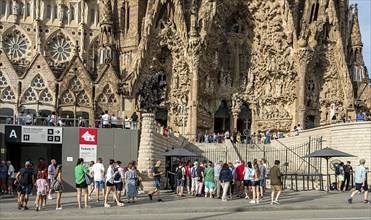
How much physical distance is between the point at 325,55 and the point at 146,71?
17.4m

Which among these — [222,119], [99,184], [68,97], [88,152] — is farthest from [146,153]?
[222,119]

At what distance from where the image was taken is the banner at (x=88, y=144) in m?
26.7

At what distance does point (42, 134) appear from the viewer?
85.1ft

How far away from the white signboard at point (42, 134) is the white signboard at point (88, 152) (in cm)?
118

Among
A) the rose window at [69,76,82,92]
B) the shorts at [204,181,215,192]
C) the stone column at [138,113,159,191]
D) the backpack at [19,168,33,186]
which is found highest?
the rose window at [69,76,82,92]

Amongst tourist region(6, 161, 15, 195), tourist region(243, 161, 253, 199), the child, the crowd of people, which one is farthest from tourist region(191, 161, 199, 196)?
the child

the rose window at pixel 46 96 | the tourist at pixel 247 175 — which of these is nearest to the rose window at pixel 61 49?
the rose window at pixel 46 96

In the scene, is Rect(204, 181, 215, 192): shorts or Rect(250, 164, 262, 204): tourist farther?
Rect(204, 181, 215, 192): shorts

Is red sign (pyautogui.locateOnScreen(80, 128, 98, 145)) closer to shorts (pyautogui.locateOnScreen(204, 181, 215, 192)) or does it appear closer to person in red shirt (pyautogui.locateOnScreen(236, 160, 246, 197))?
shorts (pyautogui.locateOnScreen(204, 181, 215, 192))

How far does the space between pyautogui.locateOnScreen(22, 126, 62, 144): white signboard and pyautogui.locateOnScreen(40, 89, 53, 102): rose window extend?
1911 cm

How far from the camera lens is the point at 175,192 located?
26.2 metres

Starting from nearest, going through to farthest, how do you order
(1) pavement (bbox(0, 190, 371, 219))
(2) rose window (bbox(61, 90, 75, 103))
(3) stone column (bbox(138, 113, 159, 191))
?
(1) pavement (bbox(0, 190, 371, 219))
(3) stone column (bbox(138, 113, 159, 191))
(2) rose window (bbox(61, 90, 75, 103))

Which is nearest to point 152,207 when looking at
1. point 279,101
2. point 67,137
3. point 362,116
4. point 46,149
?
point 67,137

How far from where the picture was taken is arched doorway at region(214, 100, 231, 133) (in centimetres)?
5172
